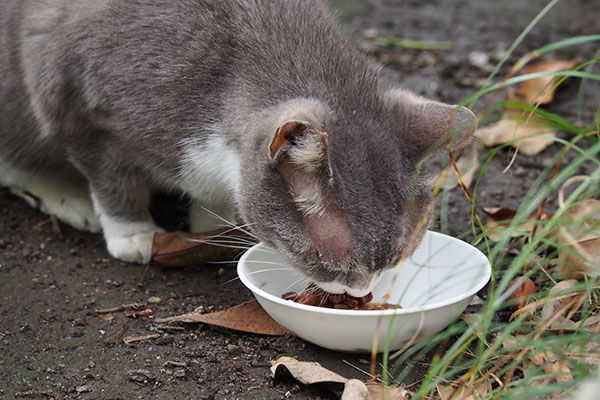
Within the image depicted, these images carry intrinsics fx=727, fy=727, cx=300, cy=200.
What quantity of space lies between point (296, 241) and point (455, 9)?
3896mm

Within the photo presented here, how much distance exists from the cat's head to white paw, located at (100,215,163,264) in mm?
767

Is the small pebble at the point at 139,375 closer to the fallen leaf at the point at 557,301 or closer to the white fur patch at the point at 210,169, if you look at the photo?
the white fur patch at the point at 210,169

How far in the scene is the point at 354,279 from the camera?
2.22 metres

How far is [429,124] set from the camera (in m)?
2.38

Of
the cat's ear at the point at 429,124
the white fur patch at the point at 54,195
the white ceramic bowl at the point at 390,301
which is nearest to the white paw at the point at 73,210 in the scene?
the white fur patch at the point at 54,195

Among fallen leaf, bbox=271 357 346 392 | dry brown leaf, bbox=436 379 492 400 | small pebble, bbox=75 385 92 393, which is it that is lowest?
small pebble, bbox=75 385 92 393

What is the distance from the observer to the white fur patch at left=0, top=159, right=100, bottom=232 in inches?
130

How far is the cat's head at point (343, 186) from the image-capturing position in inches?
84.2

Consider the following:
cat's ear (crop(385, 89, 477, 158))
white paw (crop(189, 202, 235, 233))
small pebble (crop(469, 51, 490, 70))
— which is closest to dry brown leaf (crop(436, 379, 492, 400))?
cat's ear (crop(385, 89, 477, 158))

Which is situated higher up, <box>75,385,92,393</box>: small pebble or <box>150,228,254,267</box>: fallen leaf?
<box>75,385,92,393</box>: small pebble

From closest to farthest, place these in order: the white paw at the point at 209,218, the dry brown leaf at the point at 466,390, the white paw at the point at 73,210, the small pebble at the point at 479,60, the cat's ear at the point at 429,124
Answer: the dry brown leaf at the point at 466,390, the cat's ear at the point at 429,124, the white paw at the point at 209,218, the white paw at the point at 73,210, the small pebble at the point at 479,60

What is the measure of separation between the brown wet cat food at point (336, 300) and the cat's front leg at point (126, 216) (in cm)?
86

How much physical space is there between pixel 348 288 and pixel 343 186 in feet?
1.09

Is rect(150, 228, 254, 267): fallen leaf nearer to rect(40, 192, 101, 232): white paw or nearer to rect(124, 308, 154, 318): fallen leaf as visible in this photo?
rect(124, 308, 154, 318): fallen leaf
